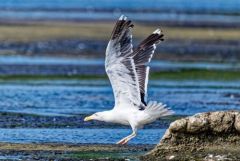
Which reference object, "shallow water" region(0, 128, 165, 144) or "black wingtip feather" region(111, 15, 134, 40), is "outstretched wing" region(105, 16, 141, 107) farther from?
"shallow water" region(0, 128, 165, 144)

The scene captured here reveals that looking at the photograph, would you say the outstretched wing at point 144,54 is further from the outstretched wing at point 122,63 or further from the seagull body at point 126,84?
the outstretched wing at point 122,63

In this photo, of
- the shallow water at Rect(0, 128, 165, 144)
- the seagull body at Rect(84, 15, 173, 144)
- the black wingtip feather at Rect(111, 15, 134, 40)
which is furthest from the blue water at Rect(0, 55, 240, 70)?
the black wingtip feather at Rect(111, 15, 134, 40)

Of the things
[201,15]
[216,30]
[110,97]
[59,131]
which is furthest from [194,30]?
[59,131]

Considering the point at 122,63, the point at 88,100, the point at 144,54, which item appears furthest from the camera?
the point at 88,100

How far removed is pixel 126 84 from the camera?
13.0 m

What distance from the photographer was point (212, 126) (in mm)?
12320

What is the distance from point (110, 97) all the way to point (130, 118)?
803 cm

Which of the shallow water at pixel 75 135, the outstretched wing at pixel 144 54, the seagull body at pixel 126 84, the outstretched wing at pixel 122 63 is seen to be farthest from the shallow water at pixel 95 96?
the outstretched wing at pixel 122 63

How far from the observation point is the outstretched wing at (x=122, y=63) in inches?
501

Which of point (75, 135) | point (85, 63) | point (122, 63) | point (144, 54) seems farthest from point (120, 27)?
point (85, 63)

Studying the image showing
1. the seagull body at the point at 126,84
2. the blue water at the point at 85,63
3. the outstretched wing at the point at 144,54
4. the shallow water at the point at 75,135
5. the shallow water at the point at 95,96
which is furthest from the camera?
the blue water at the point at 85,63

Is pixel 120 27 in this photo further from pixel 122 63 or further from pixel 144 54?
pixel 144 54

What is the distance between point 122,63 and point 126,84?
0.97 feet

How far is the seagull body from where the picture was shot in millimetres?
12703
